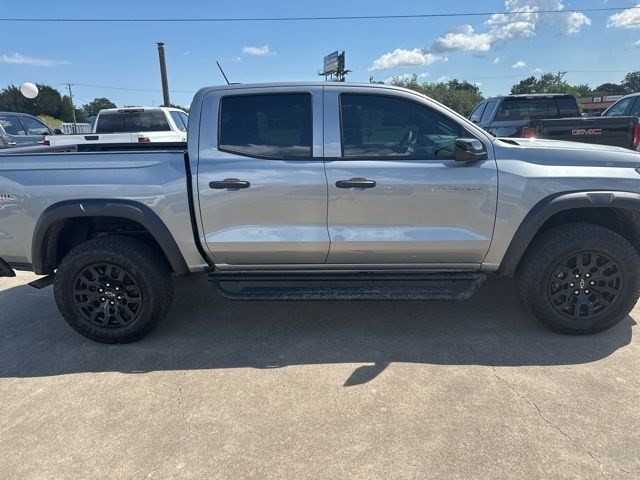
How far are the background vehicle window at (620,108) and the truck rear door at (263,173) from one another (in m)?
8.32

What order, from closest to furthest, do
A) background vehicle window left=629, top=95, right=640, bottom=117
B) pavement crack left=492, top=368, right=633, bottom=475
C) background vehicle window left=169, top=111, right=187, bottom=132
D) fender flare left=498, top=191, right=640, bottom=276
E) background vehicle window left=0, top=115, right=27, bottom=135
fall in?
pavement crack left=492, top=368, right=633, bottom=475 → fender flare left=498, top=191, right=640, bottom=276 → background vehicle window left=629, top=95, right=640, bottom=117 → background vehicle window left=169, top=111, right=187, bottom=132 → background vehicle window left=0, top=115, right=27, bottom=135

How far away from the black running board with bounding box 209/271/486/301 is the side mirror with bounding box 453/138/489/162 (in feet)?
2.89

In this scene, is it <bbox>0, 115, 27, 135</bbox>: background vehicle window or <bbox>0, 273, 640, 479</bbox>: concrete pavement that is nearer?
<bbox>0, 273, 640, 479</bbox>: concrete pavement

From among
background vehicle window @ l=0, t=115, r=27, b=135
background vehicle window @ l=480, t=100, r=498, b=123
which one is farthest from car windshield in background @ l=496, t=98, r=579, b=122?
background vehicle window @ l=0, t=115, r=27, b=135

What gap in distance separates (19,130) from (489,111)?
447 inches

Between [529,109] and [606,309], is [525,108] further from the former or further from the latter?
[606,309]

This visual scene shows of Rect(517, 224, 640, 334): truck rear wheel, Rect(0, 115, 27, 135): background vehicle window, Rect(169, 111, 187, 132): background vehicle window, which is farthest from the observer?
Rect(0, 115, 27, 135): background vehicle window

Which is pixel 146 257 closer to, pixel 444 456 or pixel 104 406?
pixel 104 406

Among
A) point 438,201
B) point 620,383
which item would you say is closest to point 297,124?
point 438,201

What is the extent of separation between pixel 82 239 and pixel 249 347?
159 centimetres

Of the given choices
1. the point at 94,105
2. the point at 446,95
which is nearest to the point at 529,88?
the point at 446,95

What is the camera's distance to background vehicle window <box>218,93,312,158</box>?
3324mm

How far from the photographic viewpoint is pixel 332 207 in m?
3.29

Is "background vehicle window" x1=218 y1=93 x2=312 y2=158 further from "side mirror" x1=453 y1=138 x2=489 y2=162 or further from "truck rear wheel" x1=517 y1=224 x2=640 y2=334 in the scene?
"truck rear wheel" x1=517 y1=224 x2=640 y2=334
